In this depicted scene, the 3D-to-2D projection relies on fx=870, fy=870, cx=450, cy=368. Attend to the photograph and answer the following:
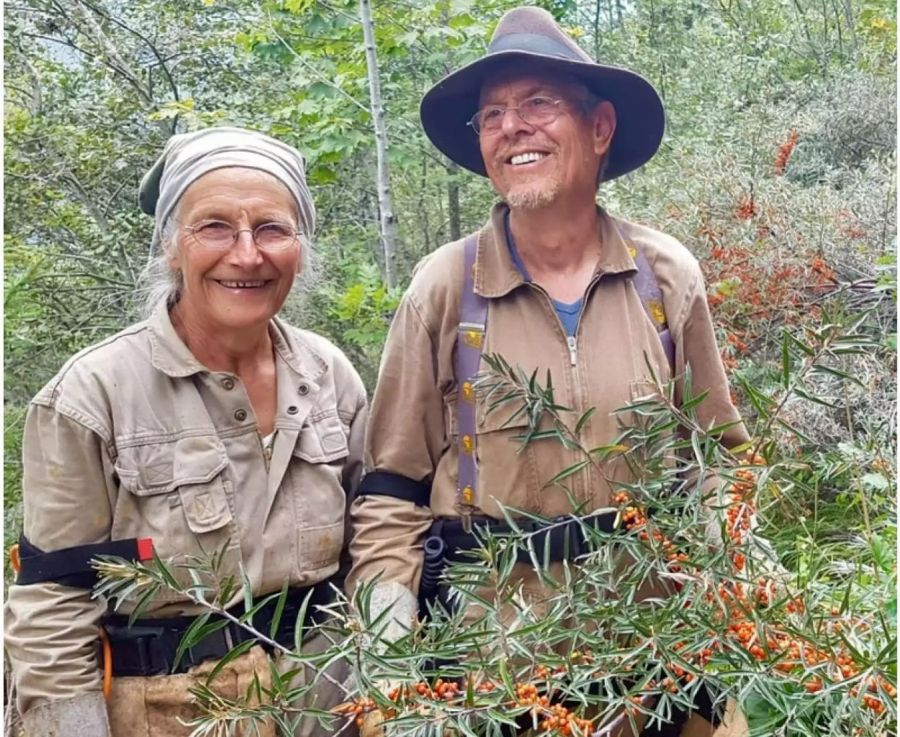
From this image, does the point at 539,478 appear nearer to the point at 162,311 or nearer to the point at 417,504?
the point at 417,504

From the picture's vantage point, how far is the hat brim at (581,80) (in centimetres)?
243

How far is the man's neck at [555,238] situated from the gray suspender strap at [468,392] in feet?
0.71

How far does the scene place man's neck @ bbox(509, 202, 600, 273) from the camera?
248cm

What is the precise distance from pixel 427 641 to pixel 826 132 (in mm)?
6265

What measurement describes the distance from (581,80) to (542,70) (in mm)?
141

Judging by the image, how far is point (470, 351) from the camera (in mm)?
2363

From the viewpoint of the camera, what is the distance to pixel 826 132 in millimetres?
6617

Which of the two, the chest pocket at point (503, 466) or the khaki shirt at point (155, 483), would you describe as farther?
the chest pocket at point (503, 466)

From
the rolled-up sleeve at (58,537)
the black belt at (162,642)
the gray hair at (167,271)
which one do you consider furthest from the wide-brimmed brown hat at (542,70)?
the black belt at (162,642)

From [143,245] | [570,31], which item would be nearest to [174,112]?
[143,245]

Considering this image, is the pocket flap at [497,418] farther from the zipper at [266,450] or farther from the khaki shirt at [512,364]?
the zipper at [266,450]

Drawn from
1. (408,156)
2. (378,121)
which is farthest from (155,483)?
(408,156)

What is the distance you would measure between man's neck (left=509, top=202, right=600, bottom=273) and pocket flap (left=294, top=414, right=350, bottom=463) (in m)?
0.71

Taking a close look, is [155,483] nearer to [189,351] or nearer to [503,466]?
[189,351]
